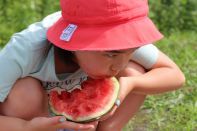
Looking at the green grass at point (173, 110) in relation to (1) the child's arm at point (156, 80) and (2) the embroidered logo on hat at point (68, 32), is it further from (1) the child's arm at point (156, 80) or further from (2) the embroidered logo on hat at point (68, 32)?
(2) the embroidered logo on hat at point (68, 32)

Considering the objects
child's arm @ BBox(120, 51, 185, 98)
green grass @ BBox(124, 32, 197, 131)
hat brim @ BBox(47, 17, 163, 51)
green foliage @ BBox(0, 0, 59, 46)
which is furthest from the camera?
green foliage @ BBox(0, 0, 59, 46)

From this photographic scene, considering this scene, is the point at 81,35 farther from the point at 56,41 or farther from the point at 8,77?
the point at 8,77

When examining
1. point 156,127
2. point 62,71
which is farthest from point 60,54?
point 156,127

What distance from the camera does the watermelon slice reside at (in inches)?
103

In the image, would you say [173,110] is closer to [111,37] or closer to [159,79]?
[159,79]

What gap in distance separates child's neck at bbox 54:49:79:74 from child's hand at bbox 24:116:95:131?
1.06ft

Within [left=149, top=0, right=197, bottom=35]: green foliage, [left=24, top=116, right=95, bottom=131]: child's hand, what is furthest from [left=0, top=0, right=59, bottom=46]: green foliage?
[left=24, top=116, right=95, bottom=131]: child's hand

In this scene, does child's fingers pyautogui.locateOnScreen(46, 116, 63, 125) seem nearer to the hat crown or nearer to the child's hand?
the child's hand

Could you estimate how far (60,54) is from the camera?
8.85 feet

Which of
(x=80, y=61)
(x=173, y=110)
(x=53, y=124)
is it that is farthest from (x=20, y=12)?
(x=53, y=124)

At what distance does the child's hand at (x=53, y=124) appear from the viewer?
2.46 meters

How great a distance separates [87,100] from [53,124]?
0.33m

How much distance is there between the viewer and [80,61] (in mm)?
2566

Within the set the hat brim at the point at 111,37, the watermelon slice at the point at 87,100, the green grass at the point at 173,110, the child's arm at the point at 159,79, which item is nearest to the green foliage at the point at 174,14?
the green grass at the point at 173,110
